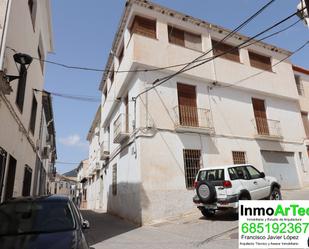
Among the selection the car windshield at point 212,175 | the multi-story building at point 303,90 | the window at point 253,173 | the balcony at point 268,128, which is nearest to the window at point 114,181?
the car windshield at point 212,175

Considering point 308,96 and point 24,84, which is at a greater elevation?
point 308,96

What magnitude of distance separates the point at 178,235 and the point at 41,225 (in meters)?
4.65

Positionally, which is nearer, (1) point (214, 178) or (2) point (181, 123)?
(1) point (214, 178)

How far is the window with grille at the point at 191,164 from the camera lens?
12.2 meters

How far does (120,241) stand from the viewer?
7.64 meters

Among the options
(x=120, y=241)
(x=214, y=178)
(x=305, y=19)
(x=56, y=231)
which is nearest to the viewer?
(x=56, y=231)

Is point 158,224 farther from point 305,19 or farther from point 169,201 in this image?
point 305,19

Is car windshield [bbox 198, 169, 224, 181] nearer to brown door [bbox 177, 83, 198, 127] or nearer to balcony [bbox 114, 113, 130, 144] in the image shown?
brown door [bbox 177, 83, 198, 127]

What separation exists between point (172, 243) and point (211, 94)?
9.12 metres

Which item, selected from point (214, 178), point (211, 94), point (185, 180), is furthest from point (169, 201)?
point (211, 94)

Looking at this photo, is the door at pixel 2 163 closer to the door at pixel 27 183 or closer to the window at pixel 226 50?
the door at pixel 27 183

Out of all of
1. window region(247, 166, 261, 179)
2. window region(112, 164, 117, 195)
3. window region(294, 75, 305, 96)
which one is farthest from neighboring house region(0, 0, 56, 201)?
window region(294, 75, 305, 96)

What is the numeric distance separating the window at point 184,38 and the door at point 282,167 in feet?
23.4

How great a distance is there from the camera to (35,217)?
4.47 meters
